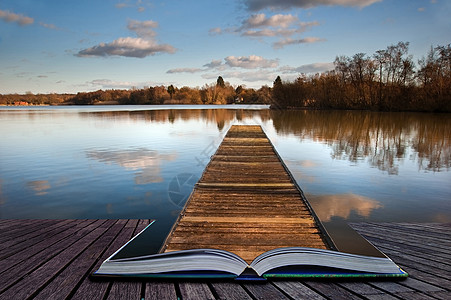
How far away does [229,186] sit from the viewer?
20.8ft

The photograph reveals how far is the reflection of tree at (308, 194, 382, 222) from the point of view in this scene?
6.03m

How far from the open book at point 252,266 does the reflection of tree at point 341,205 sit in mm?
3683

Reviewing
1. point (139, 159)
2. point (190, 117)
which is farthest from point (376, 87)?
point (139, 159)

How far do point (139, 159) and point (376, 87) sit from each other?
161 ft

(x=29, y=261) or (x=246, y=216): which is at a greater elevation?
(x=29, y=261)

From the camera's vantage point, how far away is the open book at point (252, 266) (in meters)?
1.99

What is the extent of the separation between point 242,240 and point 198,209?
139cm

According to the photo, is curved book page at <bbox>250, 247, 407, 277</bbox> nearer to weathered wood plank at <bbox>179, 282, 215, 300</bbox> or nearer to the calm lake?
weathered wood plank at <bbox>179, 282, 215, 300</bbox>

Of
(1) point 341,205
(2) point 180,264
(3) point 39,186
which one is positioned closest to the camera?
(2) point 180,264

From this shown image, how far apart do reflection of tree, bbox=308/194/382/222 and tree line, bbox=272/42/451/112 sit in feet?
133

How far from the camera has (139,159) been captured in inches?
484

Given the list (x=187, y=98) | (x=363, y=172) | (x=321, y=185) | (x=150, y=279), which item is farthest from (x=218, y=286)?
(x=187, y=98)

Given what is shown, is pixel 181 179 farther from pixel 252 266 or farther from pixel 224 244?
pixel 252 266

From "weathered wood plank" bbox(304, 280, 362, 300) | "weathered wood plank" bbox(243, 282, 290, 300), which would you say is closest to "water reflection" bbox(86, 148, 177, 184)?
"weathered wood plank" bbox(243, 282, 290, 300)
